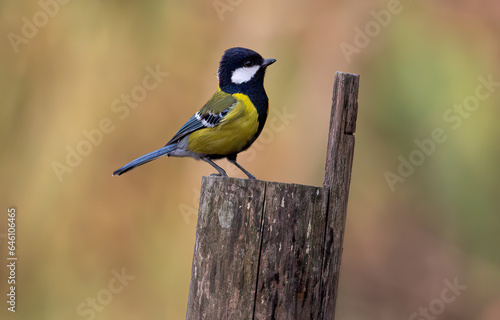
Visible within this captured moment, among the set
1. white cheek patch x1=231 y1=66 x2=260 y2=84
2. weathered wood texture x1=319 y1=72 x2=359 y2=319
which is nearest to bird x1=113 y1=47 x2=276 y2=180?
white cheek patch x1=231 y1=66 x2=260 y2=84

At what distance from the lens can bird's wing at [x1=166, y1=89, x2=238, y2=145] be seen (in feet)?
11.8

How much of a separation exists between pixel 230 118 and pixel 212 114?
5.6 inches

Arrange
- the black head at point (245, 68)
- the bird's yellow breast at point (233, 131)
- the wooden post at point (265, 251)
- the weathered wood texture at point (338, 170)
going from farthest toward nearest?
the black head at point (245, 68)
the bird's yellow breast at point (233, 131)
the weathered wood texture at point (338, 170)
the wooden post at point (265, 251)

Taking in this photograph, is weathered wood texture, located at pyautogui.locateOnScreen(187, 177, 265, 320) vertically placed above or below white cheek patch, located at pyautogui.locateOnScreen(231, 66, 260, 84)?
below

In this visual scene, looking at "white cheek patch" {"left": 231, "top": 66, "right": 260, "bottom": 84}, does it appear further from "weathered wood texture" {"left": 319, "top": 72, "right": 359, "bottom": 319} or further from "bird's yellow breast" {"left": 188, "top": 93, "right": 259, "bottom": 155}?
"weathered wood texture" {"left": 319, "top": 72, "right": 359, "bottom": 319}

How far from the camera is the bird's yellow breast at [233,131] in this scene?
3.54m

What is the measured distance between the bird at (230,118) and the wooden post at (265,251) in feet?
3.14

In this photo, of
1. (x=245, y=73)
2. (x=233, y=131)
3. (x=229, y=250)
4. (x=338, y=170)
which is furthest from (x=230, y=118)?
(x=229, y=250)

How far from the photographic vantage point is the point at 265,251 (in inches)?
97.9

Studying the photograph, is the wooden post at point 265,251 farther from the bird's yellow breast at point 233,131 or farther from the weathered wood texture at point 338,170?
the bird's yellow breast at point 233,131

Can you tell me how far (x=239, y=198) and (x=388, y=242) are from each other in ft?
10.5

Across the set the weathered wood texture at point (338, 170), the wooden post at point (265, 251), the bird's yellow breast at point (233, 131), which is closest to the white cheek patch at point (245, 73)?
the bird's yellow breast at point (233, 131)

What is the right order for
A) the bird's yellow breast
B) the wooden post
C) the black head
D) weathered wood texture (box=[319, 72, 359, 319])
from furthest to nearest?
the black head, the bird's yellow breast, weathered wood texture (box=[319, 72, 359, 319]), the wooden post

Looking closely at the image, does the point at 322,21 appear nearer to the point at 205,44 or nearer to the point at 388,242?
the point at 205,44
